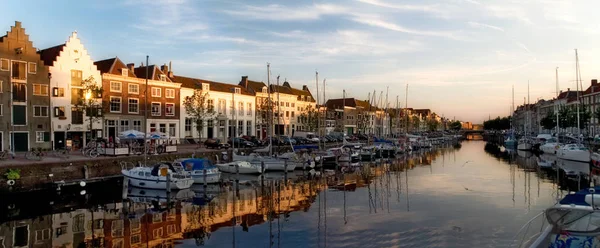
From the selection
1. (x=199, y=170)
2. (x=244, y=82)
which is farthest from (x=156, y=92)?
(x=199, y=170)

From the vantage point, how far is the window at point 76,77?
48000 millimetres

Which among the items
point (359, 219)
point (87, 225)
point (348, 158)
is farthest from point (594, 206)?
point (348, 158)

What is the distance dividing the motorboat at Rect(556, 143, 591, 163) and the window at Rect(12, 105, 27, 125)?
61.5 m

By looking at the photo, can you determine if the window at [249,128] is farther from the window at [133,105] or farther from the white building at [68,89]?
the white building at [68,89]

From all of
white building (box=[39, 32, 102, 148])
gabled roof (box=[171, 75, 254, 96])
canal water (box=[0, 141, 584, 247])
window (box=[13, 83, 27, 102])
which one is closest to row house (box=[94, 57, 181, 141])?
gabled roof (box=[171, 75, 254, 96])

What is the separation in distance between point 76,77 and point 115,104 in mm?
6030

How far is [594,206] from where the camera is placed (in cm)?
1285

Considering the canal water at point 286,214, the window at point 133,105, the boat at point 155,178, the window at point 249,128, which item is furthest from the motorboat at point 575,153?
the window at point 133,105

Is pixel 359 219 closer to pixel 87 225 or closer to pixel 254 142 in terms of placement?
pixel 87 225

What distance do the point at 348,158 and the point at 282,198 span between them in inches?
1001

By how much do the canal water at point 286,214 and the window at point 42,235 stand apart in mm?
45

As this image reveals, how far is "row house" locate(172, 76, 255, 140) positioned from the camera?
207ft

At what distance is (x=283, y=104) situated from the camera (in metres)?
87.1

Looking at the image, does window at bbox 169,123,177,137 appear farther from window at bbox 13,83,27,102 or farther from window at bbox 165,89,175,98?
window at bbox 13,83,27,102
